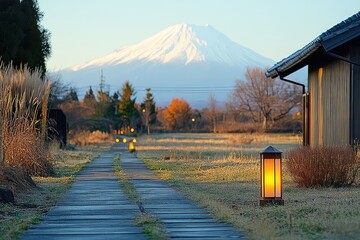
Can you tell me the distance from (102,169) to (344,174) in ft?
38.7

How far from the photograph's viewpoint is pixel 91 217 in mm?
12719

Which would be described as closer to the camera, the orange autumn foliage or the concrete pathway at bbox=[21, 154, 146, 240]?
the concrete pathway at bbox=[21, 154, 146, 240]

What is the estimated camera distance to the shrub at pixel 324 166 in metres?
17.3

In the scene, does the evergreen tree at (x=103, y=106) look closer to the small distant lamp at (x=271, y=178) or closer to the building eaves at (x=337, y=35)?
the building eaves at (x=337, y=35)

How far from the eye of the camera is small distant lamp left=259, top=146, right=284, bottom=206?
14.0 meters

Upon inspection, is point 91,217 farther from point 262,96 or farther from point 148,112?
point 262,96

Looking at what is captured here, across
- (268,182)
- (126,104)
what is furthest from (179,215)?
(126,104)

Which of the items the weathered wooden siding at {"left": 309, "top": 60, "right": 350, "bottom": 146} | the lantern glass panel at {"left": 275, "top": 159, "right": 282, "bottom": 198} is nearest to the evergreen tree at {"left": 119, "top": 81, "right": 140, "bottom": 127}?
the weathered wooden siding at {"left": 309, "top": 60, "right": 350, "bottom": 146}

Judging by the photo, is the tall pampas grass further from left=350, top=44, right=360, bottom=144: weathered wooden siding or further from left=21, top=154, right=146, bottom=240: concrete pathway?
left=350, top=44, right=360, bottom=144: weathered wooden siding

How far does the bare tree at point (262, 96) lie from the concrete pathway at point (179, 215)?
8567 cm

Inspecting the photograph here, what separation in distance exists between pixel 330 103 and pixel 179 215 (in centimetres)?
1206

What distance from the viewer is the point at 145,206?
1457 cm

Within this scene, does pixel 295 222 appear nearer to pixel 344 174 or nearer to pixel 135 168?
pixel 344 174

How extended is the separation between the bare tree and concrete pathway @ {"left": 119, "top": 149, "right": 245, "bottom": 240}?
85670 mm
